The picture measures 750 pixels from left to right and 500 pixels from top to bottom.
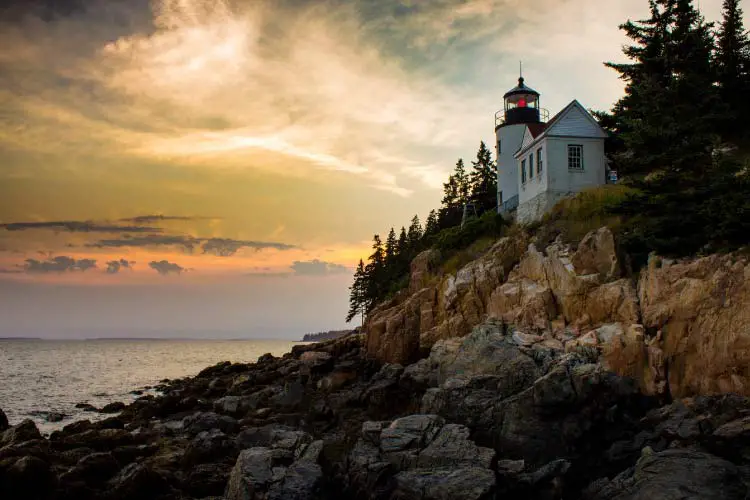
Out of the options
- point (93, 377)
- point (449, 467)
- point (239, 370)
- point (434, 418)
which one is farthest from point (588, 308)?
point (93, 377)

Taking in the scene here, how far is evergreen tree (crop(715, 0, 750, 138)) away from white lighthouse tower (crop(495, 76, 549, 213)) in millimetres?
11056

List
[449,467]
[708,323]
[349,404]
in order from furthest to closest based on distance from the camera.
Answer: [349,404], [708,323], [449,467]

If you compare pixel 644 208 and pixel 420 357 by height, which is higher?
pixel 644 208

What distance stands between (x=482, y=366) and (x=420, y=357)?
27.4 feet

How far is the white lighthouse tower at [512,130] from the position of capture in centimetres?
3953

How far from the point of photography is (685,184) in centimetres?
2138

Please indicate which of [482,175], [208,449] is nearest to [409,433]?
[208,449]

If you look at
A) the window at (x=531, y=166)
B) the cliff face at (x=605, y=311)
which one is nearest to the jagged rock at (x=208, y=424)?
the cliff face at (x=605, y=311)

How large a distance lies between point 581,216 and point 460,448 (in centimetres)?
1719

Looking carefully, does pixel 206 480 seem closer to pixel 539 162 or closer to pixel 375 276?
pixel 539 162

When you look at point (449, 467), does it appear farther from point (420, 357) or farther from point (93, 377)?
point (93, 377)

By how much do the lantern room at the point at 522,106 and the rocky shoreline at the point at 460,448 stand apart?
68.0 feet

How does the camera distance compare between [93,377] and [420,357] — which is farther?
[93,377]

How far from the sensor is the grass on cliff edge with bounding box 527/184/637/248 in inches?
1026
